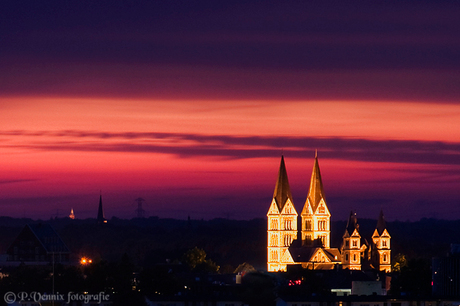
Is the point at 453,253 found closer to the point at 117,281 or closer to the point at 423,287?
the point at 423,287

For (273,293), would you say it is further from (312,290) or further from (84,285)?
(84,285)

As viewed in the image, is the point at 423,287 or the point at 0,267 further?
the point at 0,267

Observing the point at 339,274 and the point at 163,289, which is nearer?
the point at 163,289

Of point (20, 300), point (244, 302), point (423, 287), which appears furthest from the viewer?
point (423, 287)

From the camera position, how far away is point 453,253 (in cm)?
17112

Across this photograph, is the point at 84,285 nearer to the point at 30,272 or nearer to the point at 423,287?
the point at 30,272

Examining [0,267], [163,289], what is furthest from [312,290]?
[0,267]

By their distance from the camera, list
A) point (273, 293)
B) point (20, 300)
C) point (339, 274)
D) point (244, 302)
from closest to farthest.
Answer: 1. point (20, 300)
2. point (244, 302)
3. point (273, 293)
4. point (339, 274)

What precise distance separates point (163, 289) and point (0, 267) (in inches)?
2053

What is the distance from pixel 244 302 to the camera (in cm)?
13925

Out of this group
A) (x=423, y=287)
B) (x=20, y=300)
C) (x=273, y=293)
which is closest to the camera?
(x=20, y=300)

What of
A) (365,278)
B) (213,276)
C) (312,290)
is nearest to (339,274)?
(365,278)

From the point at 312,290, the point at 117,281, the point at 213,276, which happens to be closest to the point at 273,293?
the point at 312,290

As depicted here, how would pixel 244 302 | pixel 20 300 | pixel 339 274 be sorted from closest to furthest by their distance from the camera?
pixel 20 300 → pixel 244 302 → pixel 339 274
